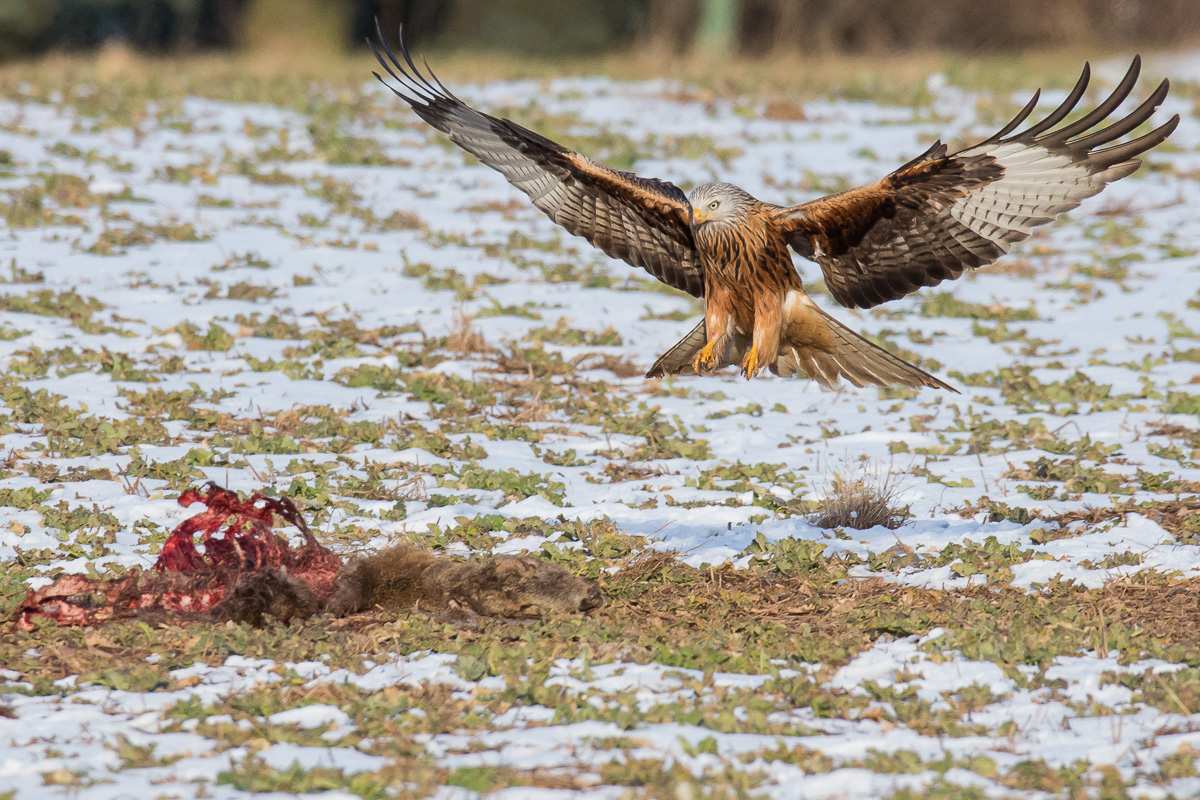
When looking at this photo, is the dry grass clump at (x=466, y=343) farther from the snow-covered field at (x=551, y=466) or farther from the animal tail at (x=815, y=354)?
the animal tail at (x=815, y=354)

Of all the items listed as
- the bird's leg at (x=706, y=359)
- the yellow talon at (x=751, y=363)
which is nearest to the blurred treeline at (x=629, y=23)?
the bird's leg at (x=706, y=359)

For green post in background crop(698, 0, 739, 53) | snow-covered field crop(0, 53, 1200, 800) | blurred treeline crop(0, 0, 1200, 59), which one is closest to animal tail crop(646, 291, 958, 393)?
snow-covered field crop(0, 53, 1200, 800)

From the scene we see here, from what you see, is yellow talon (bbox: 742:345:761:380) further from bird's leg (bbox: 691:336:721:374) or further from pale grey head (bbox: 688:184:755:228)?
pale grey head (bbox: 688:184:755:228)

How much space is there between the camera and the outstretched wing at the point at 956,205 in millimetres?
5250

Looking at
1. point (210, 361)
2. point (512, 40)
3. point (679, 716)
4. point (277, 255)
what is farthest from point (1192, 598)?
point (512, 40)

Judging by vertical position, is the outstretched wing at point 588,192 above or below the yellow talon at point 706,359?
above

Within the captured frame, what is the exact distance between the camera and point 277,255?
10930mm

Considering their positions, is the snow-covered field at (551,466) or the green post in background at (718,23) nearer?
the snow-covered field at (551,466)

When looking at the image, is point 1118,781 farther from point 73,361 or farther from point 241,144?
point 241,144

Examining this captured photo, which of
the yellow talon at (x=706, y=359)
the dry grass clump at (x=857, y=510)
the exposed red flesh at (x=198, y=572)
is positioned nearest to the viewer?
the exposed red flesh at (x=198, y=572)

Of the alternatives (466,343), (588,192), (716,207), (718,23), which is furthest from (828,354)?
(718,23)

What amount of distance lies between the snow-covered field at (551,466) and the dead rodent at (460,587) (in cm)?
13

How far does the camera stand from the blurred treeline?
78.8ft

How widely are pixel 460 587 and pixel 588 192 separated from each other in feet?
8.37
